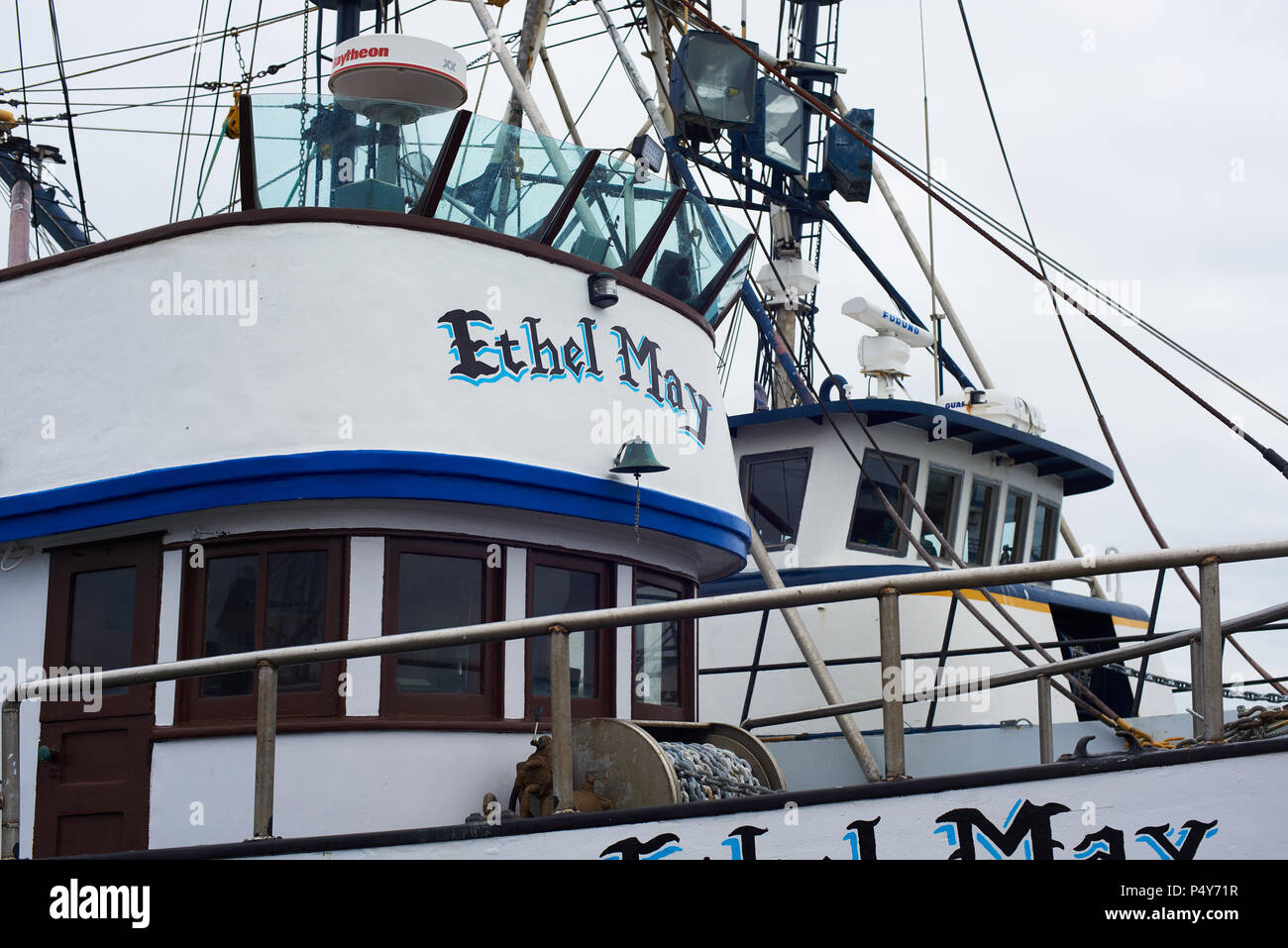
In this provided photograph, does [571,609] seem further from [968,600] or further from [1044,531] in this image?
[1044,531]

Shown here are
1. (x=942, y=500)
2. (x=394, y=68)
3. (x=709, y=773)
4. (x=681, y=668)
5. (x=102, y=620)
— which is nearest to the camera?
(x=709, y=773)

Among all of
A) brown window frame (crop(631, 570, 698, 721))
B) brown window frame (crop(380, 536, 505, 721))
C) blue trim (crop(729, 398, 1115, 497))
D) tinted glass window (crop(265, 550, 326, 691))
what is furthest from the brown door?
blue trim (crop(729, 398, 1115, 497))

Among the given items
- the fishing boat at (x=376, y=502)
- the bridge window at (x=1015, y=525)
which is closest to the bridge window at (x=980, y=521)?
the bridge window at (x=1015, y=525)

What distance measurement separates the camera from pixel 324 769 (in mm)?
7398

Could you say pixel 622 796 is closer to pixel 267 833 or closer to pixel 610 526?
pixel 267 833

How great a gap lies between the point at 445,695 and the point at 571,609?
1.15 m

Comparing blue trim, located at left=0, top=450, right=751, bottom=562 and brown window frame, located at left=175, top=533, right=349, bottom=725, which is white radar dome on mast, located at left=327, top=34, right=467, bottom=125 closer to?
blue trim, located at left=0, top=450, right=751, bottom=562

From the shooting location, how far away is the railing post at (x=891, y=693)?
5.34 meters

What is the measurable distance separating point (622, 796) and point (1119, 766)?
2454 millimetres

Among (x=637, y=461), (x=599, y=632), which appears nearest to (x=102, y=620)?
(x=599, y=632)

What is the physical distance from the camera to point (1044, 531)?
17000 mm
